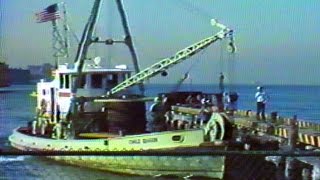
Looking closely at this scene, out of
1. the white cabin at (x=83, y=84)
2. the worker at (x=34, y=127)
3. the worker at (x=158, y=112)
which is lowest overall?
the worker at (x=34, y=127)

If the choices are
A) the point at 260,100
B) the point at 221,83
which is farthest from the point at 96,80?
the point at 221,83

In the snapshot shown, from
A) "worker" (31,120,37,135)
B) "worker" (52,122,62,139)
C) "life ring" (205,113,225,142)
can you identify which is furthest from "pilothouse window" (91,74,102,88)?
"life ring" (205,113,225,142)

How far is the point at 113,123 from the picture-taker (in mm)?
34375

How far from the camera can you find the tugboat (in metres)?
28.0

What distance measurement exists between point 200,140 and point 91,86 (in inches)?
369

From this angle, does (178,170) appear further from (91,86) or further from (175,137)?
(91,86)

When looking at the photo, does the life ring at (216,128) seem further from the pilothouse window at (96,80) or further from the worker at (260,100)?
the pilothouse window at (96,80)

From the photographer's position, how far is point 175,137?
2880 centimetres

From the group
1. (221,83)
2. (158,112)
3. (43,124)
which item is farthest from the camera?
(221,83)

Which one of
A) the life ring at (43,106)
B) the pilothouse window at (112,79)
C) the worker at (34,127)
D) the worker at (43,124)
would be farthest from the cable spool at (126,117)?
the worker at (34,127)

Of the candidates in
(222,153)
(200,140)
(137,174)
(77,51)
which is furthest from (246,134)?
(222,153)

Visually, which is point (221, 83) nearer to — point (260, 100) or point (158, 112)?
point (158, 112)

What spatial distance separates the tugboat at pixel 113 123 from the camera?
2802 cm

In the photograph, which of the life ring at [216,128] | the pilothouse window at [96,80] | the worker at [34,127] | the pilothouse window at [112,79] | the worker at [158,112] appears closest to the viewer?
A: the life ring at [216,128]
